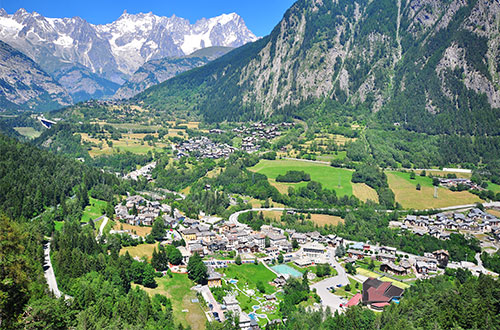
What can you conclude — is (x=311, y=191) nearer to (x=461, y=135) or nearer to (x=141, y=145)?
(x=461, y=135)

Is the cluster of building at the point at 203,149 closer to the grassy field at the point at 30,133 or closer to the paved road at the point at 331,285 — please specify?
the grassy field at the point at 30,133

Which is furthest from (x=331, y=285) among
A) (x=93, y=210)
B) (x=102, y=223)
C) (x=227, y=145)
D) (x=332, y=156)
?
(x=227, y=145)

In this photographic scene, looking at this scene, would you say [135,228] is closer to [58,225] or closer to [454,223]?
[58,225]

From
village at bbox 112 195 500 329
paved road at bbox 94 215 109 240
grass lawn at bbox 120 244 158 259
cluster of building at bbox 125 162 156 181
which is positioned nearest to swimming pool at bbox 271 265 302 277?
village at bbox 112 195 500 329

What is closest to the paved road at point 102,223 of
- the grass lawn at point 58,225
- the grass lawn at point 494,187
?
the grass lawn at point 58,225

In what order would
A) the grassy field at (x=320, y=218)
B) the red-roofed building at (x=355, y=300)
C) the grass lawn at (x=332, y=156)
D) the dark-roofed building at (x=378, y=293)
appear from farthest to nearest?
the grass lawn at (x=332, y=156), the grassy field at (x=320, y=218), the dark-roofed building at (x=378, y=293), the red-roofed building at (x=355, y=300)

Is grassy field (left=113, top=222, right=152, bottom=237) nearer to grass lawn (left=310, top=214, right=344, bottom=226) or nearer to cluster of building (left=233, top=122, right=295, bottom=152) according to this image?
grass lawn (left=310, top=214, right=344, bottom=226)
